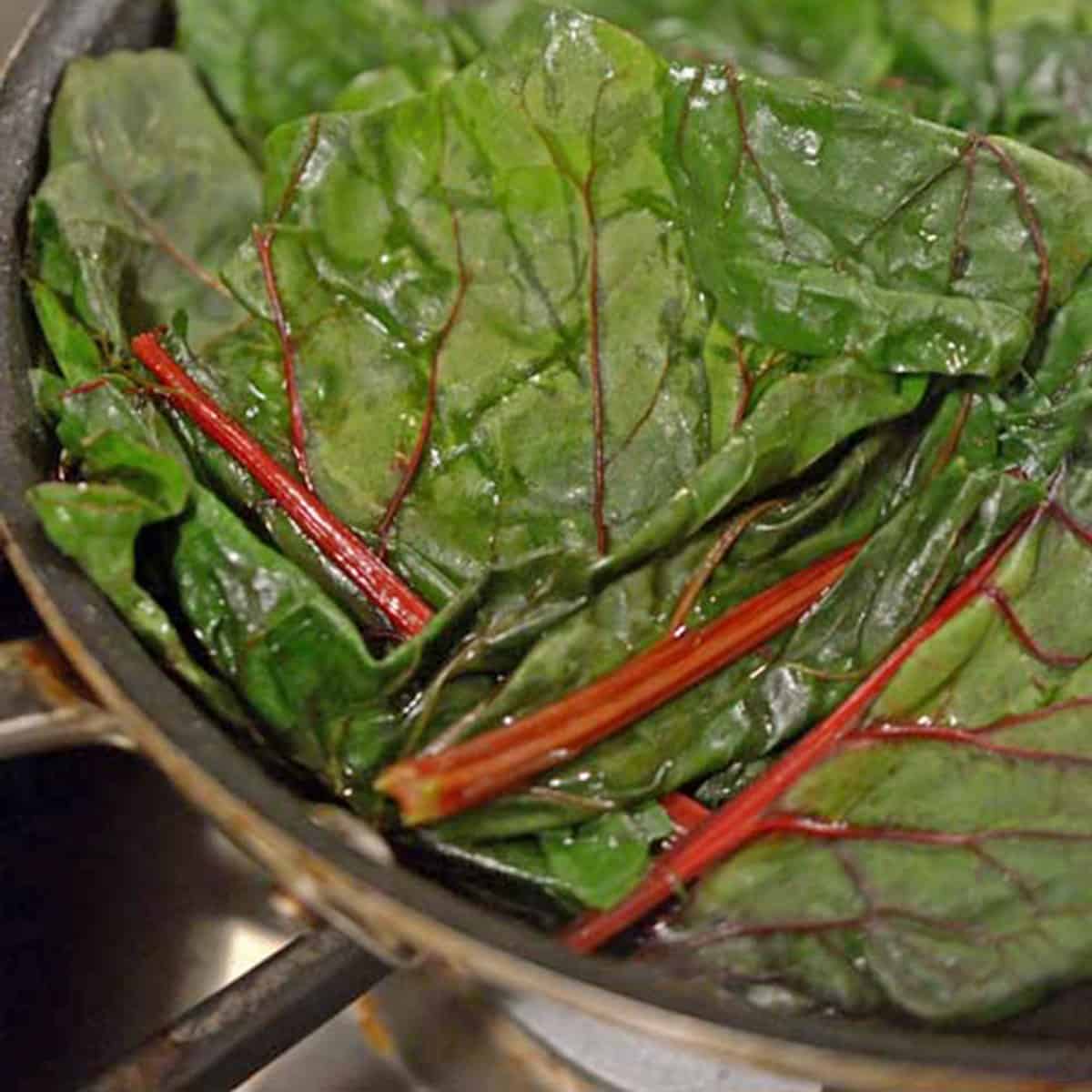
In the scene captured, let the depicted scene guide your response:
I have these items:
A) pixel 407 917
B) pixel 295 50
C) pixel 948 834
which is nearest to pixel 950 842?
pixel 948 834

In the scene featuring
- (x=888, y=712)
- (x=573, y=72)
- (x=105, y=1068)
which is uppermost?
(x=573, y=72)

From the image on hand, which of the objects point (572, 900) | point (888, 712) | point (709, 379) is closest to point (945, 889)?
point (888, 712)

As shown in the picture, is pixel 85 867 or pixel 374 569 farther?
pixel 85 867

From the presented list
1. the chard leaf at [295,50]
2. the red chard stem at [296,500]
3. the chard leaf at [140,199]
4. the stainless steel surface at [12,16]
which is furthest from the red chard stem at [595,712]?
the stainless steel surface at [12,16]

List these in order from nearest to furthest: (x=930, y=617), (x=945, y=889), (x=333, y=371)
Answer: 1. (x=945, y=889)
2. (x=930, y=617)
3. (x=333, y=371)

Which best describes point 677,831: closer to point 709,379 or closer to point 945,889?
point 945,889

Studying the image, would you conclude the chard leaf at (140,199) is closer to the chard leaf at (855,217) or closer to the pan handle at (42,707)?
the pan handle at (42,707)

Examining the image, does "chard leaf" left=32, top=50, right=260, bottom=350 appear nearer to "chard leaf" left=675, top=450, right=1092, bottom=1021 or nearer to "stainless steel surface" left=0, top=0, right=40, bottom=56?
"stainless steel surface" left=0, top=0, right=40, bottom=56

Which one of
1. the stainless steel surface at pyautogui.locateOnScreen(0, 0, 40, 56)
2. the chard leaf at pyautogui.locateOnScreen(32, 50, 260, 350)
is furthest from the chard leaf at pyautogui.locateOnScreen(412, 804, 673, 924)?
the stainless steel surface at pyautogui.locateOnScreen(0, 0, 40, 56)

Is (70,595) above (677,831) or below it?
above
